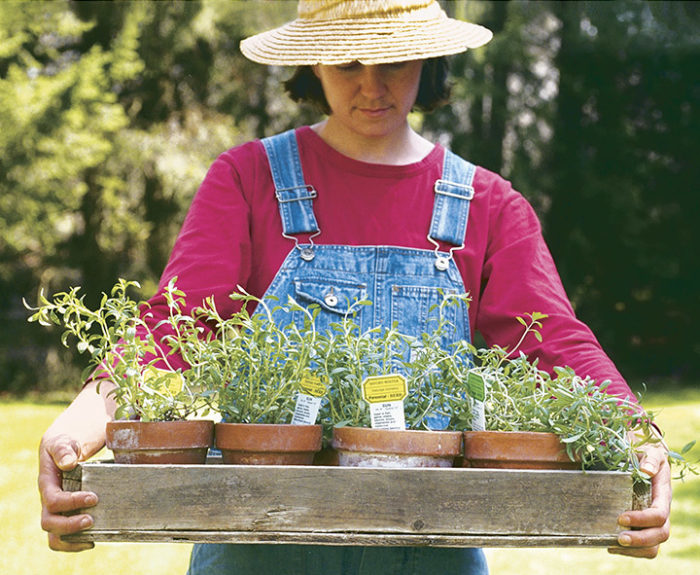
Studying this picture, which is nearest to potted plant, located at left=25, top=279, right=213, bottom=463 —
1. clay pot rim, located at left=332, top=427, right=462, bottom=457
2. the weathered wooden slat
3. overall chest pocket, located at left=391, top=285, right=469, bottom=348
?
the weathered wooden slat

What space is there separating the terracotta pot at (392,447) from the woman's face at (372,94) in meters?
0.71

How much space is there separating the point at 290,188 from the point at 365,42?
30cm

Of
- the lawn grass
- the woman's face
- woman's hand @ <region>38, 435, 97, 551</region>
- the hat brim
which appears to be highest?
the hat brim

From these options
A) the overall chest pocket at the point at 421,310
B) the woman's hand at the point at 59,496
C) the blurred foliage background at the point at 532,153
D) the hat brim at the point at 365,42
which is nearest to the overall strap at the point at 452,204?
the overall chest pocket at the point at 421,310

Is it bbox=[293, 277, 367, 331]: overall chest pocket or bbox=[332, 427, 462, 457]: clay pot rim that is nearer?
bbox=[332, 427, 462, 457]: clay pot rim

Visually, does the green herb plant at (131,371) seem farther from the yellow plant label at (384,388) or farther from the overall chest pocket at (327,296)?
the overall chest pocket at (327,296)

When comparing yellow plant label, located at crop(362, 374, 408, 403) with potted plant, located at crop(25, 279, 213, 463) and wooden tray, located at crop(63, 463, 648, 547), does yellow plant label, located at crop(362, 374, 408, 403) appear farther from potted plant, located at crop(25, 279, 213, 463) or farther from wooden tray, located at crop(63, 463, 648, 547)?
potted plant, located at crop(25, 279, 213, 463)

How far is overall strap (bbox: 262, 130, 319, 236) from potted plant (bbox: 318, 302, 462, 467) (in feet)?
1.08

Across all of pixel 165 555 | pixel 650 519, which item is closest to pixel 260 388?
pixel 650 519

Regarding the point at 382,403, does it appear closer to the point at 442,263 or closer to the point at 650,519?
the point at 650,519

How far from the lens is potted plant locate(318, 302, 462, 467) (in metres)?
1.27

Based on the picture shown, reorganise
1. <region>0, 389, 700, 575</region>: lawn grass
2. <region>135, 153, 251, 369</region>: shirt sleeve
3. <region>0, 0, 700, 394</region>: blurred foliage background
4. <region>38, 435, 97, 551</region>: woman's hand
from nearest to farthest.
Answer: <region>38, 435, 97, 551</region>: woman's hand, <region>135, 153, 251, 369</region>: shirt sleeve, <region>0, 389, 700, 575</region>: lawn grass, <region>0, 0, 700, 394</region>: blurred foliage background

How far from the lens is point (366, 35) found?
5.71ft

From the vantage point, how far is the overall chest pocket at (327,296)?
5.49 feet
